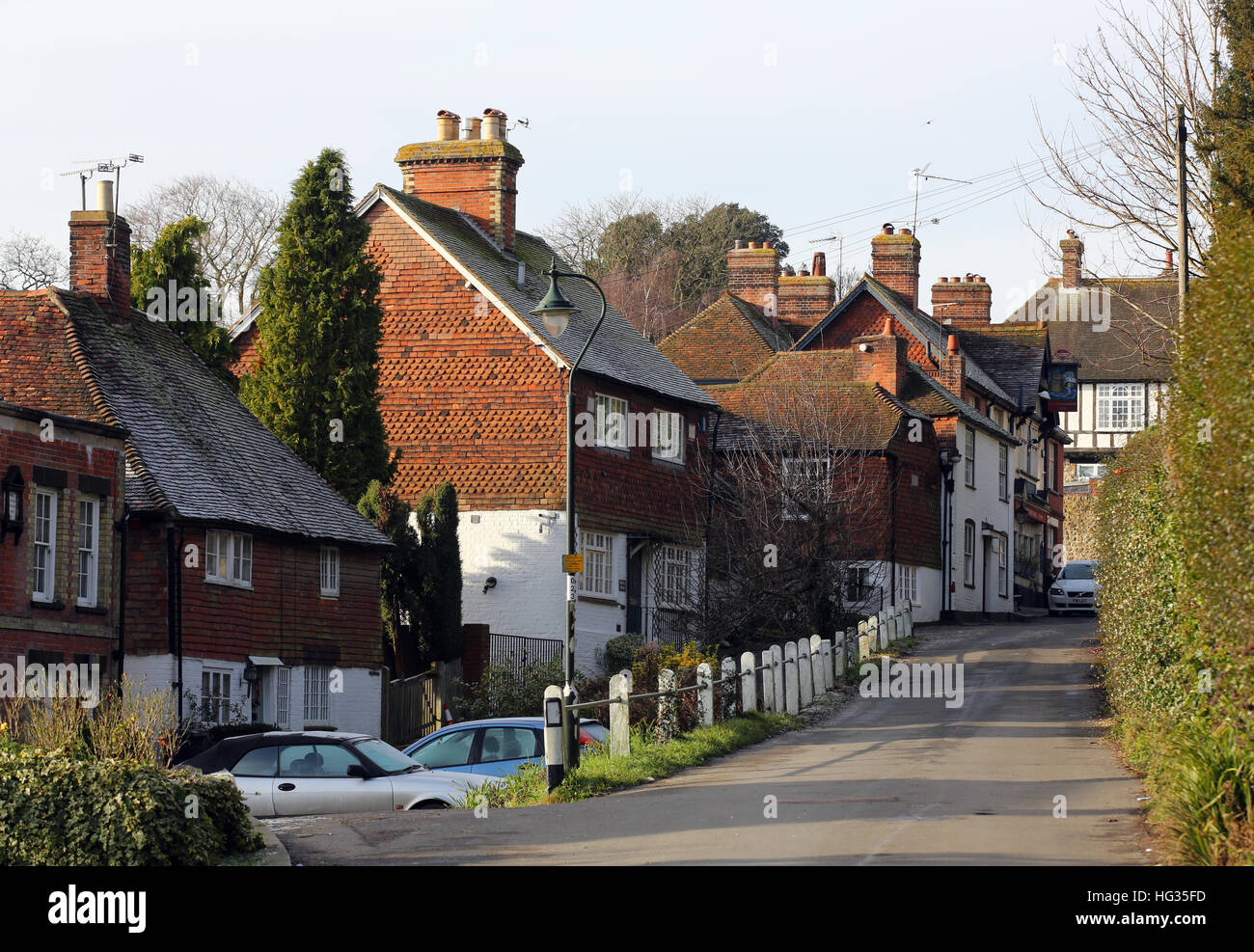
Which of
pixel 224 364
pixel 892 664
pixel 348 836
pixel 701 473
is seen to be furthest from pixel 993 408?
pixel 348 836

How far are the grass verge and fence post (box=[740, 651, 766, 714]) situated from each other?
516 millimetres

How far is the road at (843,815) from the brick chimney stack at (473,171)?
17.7 m

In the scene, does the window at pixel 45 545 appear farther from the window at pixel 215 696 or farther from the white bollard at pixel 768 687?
the white bollard at pixel 768 687

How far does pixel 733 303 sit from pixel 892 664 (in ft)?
71.4

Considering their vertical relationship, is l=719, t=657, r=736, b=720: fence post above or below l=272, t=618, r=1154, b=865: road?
above

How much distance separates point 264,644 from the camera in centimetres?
2634

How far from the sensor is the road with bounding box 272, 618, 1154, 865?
43.9 feet

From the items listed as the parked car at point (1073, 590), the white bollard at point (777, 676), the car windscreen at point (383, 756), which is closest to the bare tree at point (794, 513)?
the white bollard at point (777, 676)

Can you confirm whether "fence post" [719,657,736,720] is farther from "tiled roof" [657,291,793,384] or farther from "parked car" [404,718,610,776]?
"tiled roof" [657,291,793,384]

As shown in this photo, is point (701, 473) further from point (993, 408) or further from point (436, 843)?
point (436, 843)

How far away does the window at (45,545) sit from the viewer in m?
22.5

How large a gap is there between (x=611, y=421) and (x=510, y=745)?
1517 centimetres

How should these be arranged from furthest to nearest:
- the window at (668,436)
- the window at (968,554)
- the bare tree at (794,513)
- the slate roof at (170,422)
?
the window at (968,554) → the window at (668,436) → the bare tree at (794,513) → the slate roof at (170,422)

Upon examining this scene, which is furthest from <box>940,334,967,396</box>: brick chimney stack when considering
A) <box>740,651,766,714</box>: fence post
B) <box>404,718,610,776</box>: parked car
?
<box>404,718,610,776</box>: parked car
